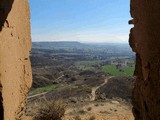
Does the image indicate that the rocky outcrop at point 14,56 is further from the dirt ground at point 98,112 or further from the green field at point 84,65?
the green field at point 84,65

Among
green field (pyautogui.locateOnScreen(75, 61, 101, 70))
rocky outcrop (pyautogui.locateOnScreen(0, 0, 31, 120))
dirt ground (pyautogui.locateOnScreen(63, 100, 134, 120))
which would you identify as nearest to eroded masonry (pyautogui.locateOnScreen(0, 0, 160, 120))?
rocky outcrop (pyautogui.locateOnScreen(0, 0, 31, 120))

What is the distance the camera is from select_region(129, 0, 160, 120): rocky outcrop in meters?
5.38

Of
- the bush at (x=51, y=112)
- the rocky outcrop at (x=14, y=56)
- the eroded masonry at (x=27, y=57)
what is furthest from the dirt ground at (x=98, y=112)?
the eroded masonry at (x=27, y=57)

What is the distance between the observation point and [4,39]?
629cm

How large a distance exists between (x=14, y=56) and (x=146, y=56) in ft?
9.52

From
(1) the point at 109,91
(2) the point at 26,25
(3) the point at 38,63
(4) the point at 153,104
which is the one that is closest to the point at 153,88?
(4) the point at 153,104

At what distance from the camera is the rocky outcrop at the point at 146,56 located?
538cm

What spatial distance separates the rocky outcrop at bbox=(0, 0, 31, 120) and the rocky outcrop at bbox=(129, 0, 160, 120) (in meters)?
2.62

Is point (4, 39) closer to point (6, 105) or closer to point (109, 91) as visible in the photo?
point (6, 105)

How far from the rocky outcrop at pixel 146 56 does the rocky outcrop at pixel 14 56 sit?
2.62 metres

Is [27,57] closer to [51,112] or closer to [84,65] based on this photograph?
[51,112]

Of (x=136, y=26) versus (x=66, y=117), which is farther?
(x=66, y=117)

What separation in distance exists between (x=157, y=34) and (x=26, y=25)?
3714mm

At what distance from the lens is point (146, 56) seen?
19.5 feet
